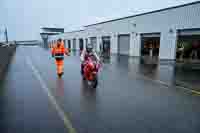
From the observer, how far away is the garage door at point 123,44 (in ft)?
88.1

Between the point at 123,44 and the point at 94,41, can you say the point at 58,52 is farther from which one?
the point at 94,41

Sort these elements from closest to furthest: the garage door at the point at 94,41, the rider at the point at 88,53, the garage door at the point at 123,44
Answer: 1. the rider at the point at 88,53
2. the garage door at the point at 123,44
3. the garage door at the point at 94,41

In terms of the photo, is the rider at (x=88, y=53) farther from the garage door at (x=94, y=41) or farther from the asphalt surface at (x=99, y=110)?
the garage door at (x=94, y=41)

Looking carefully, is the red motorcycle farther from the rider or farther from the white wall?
the white wall

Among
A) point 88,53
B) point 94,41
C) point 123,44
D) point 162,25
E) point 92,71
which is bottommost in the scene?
point 92,71

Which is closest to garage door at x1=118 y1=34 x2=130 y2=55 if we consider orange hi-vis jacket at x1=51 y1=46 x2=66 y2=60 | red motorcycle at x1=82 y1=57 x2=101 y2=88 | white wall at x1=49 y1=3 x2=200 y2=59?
white wall at x1=49 y1=3 x2=200 y2=59

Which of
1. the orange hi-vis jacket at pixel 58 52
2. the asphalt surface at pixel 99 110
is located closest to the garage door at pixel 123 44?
the orange hi-vis jacket at pixel 58 52

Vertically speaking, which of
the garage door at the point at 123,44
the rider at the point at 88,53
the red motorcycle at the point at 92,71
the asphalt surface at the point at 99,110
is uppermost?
the garage door at the point at 123,44

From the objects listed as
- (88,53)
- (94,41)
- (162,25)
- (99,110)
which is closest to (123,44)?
(162,25)

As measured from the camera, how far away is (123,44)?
27797 millimetres

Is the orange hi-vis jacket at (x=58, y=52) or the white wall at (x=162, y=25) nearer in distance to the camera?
the orange hi-vis jacket at (x=58, y=52)

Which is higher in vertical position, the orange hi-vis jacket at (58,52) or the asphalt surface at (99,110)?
the orange hi-vis jacket at (58,52)

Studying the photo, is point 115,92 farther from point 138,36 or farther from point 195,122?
point 138,36

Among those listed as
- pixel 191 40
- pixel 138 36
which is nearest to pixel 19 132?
pixel 191 40
